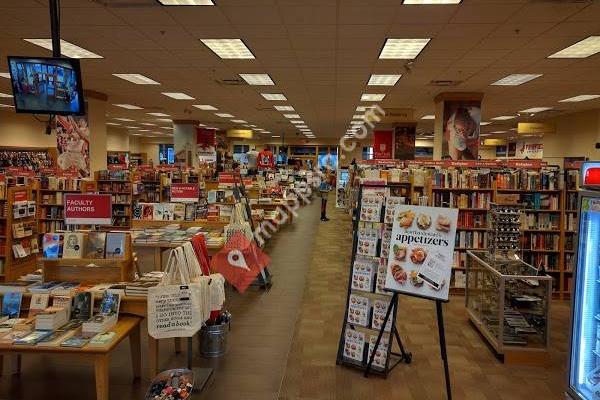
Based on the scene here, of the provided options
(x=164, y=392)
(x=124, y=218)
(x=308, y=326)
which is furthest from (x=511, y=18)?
(x=124, y=218)

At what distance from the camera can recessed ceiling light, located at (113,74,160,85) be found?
30.8 ft

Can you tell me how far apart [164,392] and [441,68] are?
7.23 metres

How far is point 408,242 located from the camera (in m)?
3.82

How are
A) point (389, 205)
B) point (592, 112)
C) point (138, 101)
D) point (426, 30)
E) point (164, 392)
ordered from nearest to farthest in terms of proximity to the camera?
point (164, 392)
point (389, 205)
point (426, 30)
point (138, 101)
point (592, 112)

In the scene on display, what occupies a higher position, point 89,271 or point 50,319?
point 89,271

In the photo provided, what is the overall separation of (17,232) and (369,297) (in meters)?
6.08

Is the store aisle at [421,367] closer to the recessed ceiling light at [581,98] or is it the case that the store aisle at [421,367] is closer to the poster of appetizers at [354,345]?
the poster of appetizers at [354,345]

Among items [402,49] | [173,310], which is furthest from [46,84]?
[402,49]

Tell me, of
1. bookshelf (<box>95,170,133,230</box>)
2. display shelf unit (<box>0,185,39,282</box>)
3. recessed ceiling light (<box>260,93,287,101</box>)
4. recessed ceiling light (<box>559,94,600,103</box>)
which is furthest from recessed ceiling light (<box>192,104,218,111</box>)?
recessed ceiling light (<box>559,94,600,103</box>)

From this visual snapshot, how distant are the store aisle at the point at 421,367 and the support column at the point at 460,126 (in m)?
5.34

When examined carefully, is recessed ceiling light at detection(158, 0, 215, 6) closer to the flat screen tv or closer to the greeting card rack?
the flat screen tv

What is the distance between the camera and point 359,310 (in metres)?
4.31

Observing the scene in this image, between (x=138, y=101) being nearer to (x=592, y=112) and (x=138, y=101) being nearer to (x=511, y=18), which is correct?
(x=511, y=18)

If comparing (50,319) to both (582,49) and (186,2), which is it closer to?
(186,2)
